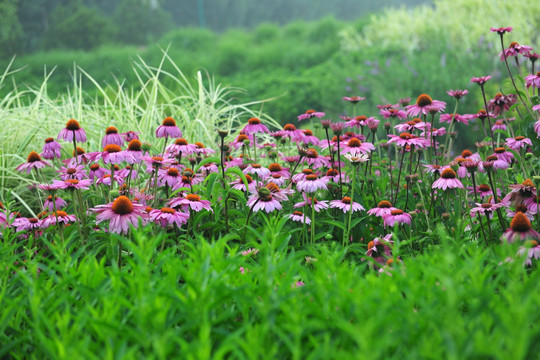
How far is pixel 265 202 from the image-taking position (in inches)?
90.4

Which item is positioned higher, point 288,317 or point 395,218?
point 288,317

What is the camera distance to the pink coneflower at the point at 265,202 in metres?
2.24

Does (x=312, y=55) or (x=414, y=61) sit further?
(x=312, y=55)

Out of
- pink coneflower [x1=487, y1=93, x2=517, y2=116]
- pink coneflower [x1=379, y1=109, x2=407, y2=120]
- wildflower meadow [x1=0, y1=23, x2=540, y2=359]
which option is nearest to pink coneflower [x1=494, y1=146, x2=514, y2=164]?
wildflower meadow [x1=0, y1=23, x2=540, y2=359]

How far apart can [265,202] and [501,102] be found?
152 centimetres

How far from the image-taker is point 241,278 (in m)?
1.62

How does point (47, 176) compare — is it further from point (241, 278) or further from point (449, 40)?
point (449, 40)

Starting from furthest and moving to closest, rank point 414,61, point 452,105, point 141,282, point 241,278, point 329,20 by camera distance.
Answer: point 329,20, point 414,61, point 452,105, point 241,278, point 141,282

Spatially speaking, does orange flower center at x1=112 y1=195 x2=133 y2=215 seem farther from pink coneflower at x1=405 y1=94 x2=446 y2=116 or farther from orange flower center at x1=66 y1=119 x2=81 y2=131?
pink coneflower at x1=405 y1=94 x2=446 y2=116

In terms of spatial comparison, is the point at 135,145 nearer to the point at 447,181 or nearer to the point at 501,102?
the point at 447,181

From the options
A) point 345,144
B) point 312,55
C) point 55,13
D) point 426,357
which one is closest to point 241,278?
point 426,357

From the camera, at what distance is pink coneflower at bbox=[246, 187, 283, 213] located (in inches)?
88.2

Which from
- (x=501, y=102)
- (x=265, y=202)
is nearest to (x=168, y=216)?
(x=265, y=202)

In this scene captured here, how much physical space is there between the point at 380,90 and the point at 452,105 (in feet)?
3.56
